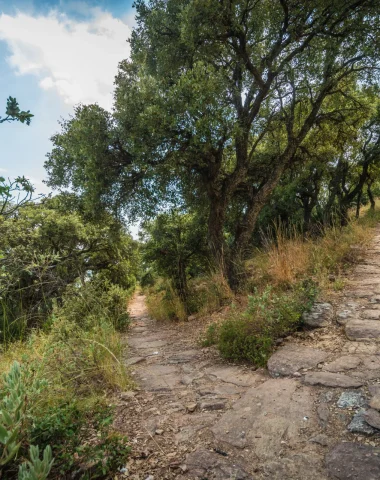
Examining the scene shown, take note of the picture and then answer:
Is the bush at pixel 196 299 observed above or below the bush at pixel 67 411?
below

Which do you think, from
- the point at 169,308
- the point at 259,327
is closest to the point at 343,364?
the point at 259,327

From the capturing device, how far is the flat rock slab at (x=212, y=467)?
5.55 feet

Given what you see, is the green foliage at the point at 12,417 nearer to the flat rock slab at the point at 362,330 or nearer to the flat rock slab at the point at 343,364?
the flat rock slab at the point at 343,364

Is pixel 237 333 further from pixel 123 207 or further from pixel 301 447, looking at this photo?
pixel 123 207

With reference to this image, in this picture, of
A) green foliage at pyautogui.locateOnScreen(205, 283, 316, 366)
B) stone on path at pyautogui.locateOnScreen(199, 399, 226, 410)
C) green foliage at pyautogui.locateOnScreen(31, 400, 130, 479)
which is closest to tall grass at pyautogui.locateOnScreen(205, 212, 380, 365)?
green foliage at pyautogui.locateOnScreen(205, 283, 316, 366)

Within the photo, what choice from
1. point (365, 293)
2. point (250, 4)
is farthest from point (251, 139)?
point (365, 293)

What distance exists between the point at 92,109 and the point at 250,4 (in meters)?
3.94

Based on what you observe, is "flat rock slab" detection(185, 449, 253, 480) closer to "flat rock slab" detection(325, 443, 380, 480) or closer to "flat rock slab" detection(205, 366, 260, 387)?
"flat rock slab" detection(325, 443, 380, 480)

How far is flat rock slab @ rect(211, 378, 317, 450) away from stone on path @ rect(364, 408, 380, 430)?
34cm

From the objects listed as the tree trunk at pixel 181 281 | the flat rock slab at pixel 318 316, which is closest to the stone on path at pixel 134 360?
the flat rock slab at pixel 318 316

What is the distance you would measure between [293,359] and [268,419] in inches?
41.4

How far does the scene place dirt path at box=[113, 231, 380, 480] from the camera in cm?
175

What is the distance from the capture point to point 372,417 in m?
2.00

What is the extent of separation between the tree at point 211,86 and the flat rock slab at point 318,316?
9.48 feet
